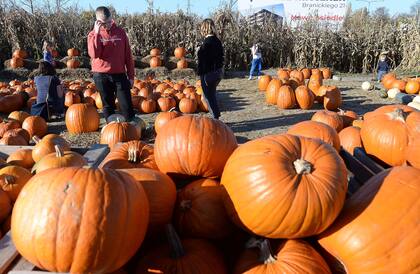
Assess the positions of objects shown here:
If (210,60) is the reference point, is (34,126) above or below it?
below

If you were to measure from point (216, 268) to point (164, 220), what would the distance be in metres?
0.35

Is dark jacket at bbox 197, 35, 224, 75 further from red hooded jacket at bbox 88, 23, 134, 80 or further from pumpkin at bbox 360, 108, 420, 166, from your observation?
pumpkin at bbox 360, 108, 420, 166

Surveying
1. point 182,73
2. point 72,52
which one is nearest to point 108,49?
point 182,73

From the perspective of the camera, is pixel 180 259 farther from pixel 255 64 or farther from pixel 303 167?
pixel 255 64

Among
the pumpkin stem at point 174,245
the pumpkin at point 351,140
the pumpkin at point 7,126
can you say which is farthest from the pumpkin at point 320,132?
the pumpkin at point 7,126

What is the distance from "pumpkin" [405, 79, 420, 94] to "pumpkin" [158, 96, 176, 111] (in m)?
6.21

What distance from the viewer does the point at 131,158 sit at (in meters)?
2.33

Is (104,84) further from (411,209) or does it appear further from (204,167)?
(411,209)

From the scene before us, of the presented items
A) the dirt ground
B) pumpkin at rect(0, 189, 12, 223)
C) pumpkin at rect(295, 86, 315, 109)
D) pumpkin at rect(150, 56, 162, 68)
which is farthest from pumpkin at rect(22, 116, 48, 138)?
pumpkin at rect(150, 56, 162, 68)

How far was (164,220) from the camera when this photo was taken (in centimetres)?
182

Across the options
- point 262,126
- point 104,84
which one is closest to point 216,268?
point 104,84

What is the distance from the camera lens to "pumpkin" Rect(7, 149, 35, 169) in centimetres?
359

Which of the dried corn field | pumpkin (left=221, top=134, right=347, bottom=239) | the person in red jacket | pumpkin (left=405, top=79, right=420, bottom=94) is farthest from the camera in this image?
the dried corn field

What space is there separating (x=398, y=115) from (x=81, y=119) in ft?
17.7
